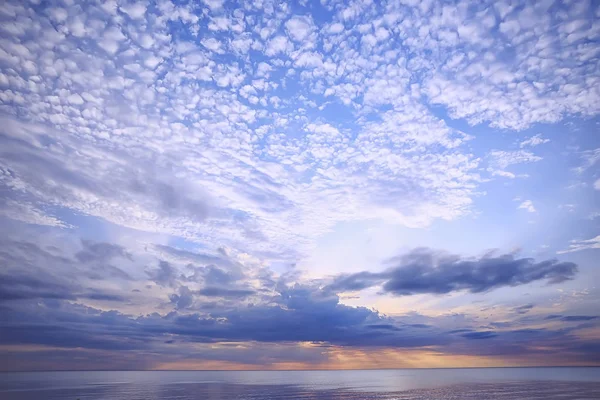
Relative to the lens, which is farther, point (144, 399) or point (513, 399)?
point (144, 399)

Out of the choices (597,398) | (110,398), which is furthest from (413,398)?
(110,398)

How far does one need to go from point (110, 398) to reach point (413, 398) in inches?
3648

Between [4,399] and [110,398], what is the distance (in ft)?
110

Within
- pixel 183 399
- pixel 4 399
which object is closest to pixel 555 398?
pixel 183 399

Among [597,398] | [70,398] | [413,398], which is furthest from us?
[70,398]

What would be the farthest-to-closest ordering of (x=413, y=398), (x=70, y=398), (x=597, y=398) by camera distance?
(x=70, y=398), (x=413, y=398), (x=597, y=398)

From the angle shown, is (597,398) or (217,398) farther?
(217,398)

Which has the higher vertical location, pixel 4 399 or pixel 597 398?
pixel 597 398

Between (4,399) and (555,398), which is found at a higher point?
(555,398)

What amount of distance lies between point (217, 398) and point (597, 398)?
110m

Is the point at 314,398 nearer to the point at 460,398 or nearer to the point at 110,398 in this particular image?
the point at 460,398

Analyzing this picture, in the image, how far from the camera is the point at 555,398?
110688 millimetres

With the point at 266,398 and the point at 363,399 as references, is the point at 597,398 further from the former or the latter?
the point at 266,398

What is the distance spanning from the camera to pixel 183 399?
11788 centimetres
